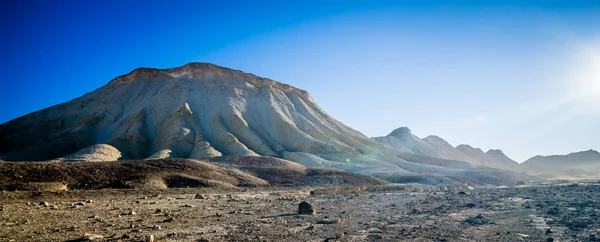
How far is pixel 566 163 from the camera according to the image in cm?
14838

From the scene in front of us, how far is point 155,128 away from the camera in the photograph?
221 ft

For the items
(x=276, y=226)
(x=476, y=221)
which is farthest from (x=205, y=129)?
(x=476, y=221)

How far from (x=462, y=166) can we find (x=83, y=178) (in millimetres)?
79880

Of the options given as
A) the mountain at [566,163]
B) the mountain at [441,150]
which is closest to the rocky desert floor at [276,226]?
the mountain at [441,150]

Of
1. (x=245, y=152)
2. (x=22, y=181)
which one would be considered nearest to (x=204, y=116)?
(x=245, y=152)

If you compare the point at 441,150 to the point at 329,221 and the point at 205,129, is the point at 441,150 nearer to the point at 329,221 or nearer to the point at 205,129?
the point at 205,129

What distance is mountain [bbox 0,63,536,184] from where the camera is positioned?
193 ft

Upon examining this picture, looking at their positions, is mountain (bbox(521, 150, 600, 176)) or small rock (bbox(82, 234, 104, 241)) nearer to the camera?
small rock (bbox(82, 234, 104, 241))

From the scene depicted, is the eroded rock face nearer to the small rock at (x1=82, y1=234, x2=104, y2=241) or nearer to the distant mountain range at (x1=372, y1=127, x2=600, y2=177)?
the small rock at (x1=82, y1=234, x2=104, y2=241)

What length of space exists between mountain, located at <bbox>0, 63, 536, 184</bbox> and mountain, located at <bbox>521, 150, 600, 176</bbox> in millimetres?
85652

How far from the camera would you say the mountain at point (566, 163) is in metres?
138

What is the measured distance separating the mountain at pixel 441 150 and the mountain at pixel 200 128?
99.5 feet

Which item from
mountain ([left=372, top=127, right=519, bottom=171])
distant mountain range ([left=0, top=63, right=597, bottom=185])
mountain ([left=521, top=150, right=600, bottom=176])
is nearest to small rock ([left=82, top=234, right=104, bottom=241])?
distant mountain range ([left=0, top=63, right=597, bottom=185])

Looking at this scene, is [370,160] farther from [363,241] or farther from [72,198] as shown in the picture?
[363,241]
